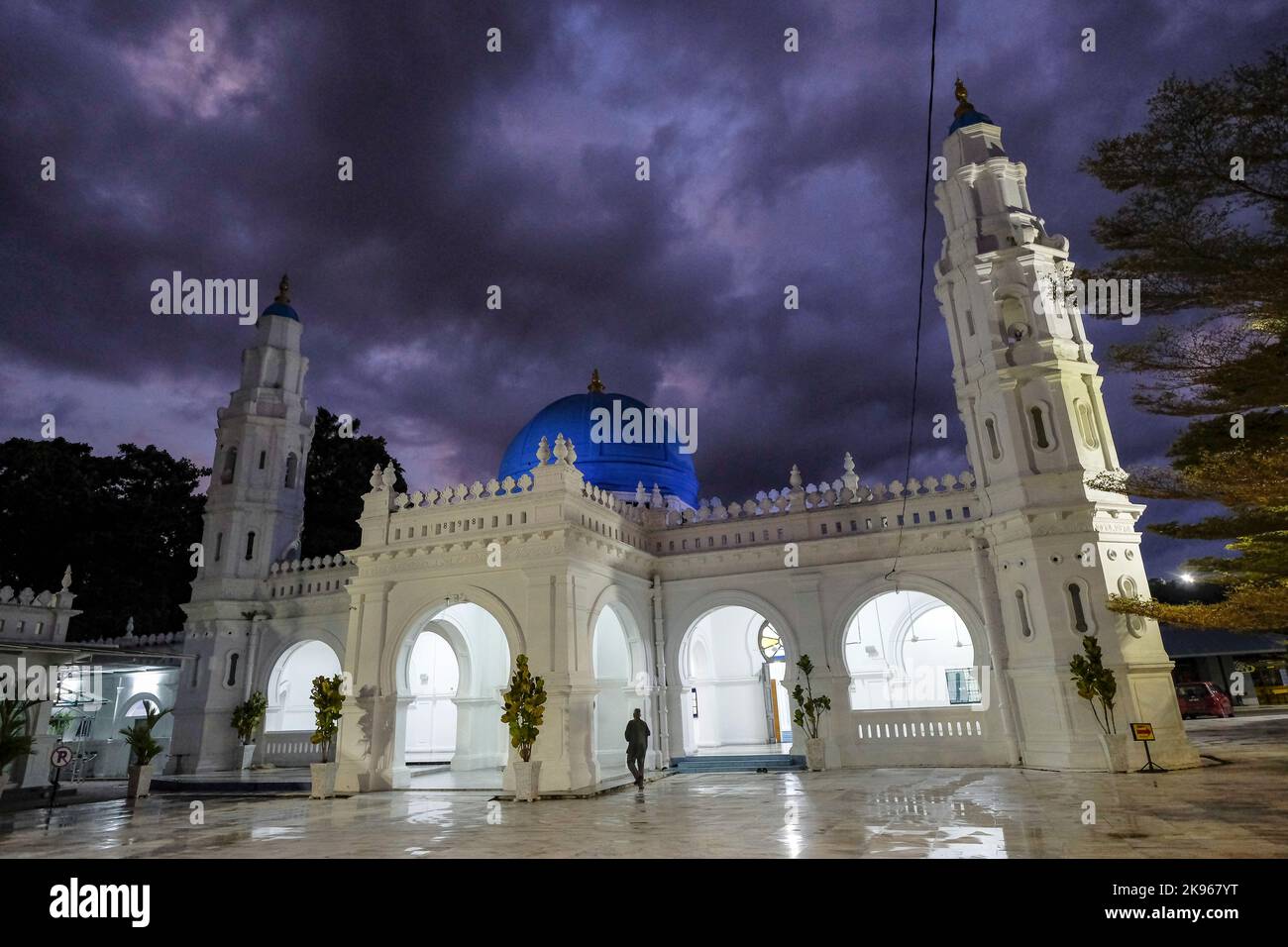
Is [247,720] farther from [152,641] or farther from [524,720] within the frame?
[524,720]

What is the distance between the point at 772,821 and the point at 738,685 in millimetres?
14221

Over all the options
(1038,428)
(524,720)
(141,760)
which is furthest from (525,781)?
(1038,428)

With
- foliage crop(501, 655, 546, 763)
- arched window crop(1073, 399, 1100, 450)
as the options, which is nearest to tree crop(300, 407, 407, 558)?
foliage crop(501, 655, 546, 763)

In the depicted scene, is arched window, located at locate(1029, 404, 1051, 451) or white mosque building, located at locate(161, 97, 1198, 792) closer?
white mosque building, located at locate(161, 97, 1198, 792)

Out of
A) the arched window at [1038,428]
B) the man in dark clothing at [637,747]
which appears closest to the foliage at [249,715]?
the man in dark clothing at [637,747]

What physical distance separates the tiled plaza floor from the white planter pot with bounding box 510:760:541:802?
12.3 inches

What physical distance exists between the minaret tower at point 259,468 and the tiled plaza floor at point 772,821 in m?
9.44

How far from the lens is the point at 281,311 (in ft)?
88.0

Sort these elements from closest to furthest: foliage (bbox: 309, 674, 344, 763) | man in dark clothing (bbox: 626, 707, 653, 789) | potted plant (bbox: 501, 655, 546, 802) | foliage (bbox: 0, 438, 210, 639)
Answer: potted plant (bbox: 501, 655, 546, 802) < man in dark clothing (bbox: 626, 707, 653, 789) < foliage (bbox: 309, 674, 344, 763) < foliage (bbox: 0, 438, 210, 639)

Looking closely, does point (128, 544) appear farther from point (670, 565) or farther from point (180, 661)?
point (670, 565)

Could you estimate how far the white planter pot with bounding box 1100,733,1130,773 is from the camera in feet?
42.6

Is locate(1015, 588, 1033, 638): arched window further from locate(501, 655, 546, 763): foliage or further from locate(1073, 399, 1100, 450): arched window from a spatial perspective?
locate(501, 655, 546, 763): foliage

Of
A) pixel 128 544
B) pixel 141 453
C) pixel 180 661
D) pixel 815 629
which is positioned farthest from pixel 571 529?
pixel 141 453
